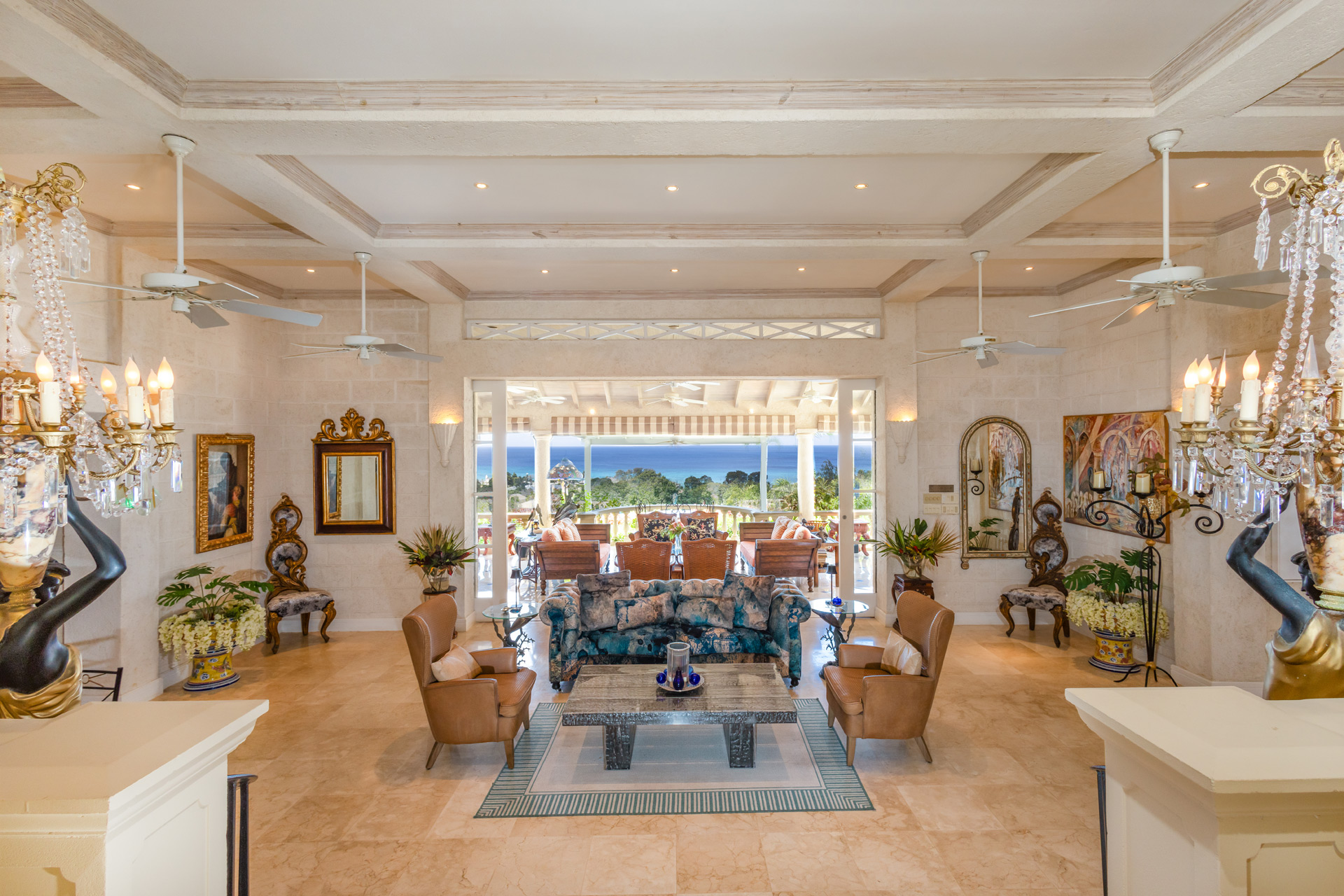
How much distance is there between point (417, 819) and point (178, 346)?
14.4ft

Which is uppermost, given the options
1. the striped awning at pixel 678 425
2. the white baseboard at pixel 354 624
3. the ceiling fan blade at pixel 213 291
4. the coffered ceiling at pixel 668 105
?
the coffered ceiling at pixel 668 105

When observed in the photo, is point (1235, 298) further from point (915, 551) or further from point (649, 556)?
point (649, 556)

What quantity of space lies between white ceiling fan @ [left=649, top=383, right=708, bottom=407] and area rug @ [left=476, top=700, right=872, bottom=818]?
7800 millimetres

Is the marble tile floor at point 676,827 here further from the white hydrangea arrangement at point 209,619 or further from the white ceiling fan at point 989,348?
the white ceiling fan at point 989,348

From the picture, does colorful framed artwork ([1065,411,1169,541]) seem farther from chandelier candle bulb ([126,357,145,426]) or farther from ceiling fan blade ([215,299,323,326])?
chandelier candle bulb ([126,357,145,426])

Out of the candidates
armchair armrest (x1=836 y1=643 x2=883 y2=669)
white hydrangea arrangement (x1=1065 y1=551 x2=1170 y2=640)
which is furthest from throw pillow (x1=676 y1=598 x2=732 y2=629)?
white hydrangea arrangement (x1=1065 y1=551 x2=1170 y2=640)

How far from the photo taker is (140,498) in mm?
2609

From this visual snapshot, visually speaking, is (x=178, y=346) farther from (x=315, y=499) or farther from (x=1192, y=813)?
(x=1192, y=813)

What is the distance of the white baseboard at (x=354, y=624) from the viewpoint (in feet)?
22.1

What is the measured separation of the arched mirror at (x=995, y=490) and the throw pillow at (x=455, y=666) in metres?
5.19

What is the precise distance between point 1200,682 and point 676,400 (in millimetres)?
8354

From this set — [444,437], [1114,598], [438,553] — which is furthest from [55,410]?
[1114,598]

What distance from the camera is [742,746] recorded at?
12.3 feet

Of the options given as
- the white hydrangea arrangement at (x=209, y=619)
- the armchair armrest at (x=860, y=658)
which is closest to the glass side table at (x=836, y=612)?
the armchair armrest at (x=860, y=658)
